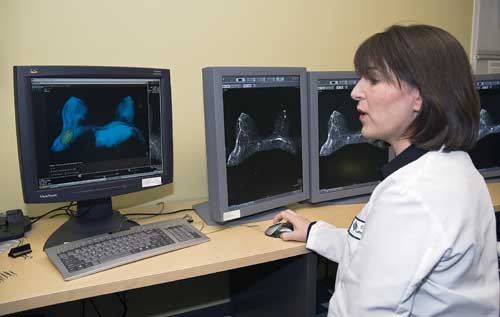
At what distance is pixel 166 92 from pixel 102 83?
0.67 ft

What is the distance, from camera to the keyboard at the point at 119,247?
3.44 feet

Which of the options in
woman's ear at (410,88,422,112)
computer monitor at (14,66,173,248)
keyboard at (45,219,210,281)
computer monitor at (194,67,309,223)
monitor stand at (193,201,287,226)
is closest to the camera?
woman's ear at (410,88,422,112)

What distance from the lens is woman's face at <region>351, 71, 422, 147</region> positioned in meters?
0.93

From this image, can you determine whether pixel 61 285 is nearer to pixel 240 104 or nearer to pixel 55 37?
pixel 240 104

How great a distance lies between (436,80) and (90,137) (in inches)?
37.6

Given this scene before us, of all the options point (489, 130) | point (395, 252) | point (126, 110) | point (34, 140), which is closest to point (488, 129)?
point (489, 130)

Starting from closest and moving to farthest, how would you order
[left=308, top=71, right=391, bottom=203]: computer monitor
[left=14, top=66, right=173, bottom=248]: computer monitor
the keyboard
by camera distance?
the keyboard
[left=14, top=66, right=173, bottom=248]: computer monitor
[left=308, top=71, right=391, bottom=203]: computer monitor

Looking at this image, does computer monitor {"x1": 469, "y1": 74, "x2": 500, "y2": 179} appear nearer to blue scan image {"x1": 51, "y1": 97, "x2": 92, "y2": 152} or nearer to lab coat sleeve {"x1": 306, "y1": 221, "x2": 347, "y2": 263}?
lab coat sleeve {"x1": 306, "y1": 221, "x2": 347, "y2": 263}

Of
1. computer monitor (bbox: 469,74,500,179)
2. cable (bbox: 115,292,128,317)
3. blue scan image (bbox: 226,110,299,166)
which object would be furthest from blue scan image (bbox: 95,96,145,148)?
computer monitor (bbox: 469,74,500,179)

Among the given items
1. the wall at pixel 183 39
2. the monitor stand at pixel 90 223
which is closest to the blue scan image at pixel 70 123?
the monitor stand at pixel 90 223


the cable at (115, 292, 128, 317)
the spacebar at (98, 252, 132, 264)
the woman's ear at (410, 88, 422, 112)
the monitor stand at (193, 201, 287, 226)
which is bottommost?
the cable at (115, 292, 128, 317)

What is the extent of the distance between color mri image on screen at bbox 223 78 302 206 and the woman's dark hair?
0.50m

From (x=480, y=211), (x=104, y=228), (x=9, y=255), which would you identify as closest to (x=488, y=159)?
(x=480, y=211)

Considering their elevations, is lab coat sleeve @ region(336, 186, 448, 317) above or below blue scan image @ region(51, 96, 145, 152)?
below
